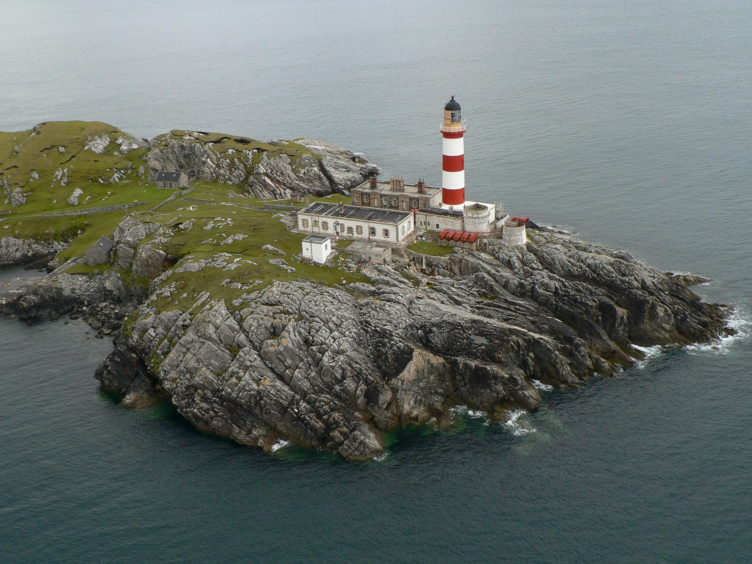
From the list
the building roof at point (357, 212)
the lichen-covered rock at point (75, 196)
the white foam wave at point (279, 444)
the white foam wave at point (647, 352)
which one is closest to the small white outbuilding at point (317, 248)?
the building roof at point (357, 212)

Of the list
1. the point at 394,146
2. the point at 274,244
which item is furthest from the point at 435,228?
the point at 394,146

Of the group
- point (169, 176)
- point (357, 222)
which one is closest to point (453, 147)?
point (357, 222)

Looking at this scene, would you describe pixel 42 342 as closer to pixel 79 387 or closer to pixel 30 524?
pixel 79 387

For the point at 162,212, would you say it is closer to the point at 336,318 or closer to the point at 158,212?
the point at 158,212

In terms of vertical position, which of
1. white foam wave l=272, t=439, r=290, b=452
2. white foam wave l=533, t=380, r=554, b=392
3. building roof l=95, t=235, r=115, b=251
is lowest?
white foam wave l=272, t=439, r=290, b=452

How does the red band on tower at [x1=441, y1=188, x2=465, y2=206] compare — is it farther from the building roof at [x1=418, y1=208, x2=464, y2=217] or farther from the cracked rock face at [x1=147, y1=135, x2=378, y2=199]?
the cracked rock face at [x1=147, y1=135, x2=378, y2=199]

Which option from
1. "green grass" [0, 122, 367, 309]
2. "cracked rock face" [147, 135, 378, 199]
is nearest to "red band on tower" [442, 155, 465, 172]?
"green grass" [0, 122, 367, 309]

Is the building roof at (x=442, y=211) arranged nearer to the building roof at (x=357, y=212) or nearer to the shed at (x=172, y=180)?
the building roof at (x=357, y=212)
